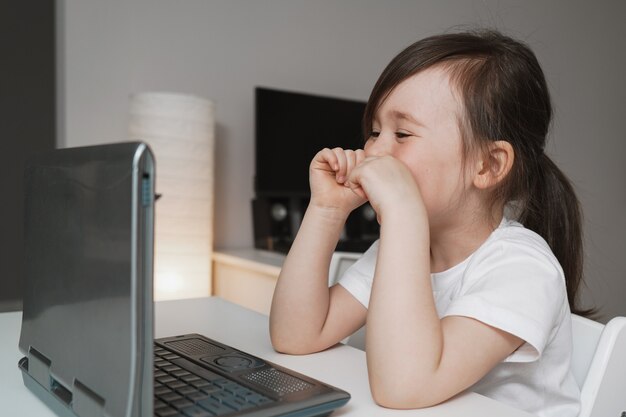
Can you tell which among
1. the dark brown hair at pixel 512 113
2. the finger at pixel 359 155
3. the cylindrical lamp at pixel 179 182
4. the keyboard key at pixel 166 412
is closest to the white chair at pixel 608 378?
the dark brown hair at pixel 512 113

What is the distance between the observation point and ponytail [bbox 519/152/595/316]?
918 mm

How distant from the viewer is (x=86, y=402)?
1.47 feet

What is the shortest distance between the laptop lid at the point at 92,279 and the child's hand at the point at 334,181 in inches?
16.1

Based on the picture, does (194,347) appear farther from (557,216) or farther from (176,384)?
(557,216)

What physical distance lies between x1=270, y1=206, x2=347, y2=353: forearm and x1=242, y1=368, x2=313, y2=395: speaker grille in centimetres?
20

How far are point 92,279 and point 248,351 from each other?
35 centimetres

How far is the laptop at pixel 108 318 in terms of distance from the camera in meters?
0.39

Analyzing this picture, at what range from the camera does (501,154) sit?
84 cm

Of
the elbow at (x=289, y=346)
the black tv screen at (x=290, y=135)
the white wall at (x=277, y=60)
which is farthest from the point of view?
the black tv screen at (x=290, y=135)

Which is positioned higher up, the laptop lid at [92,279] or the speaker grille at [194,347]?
the laptop lid at [92,279]

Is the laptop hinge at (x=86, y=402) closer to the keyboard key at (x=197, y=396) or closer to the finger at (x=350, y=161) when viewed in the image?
the keyboard key at (x=197, y=396)

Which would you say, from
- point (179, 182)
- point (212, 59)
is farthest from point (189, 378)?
point (212, 59)

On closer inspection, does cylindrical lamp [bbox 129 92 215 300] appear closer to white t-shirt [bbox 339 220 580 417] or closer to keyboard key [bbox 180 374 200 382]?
white t-shirt [bbox 339 220 580 417]

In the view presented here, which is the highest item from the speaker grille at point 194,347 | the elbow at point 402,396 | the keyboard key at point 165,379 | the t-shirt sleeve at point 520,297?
the t-shirt sleeve at point 520,297
